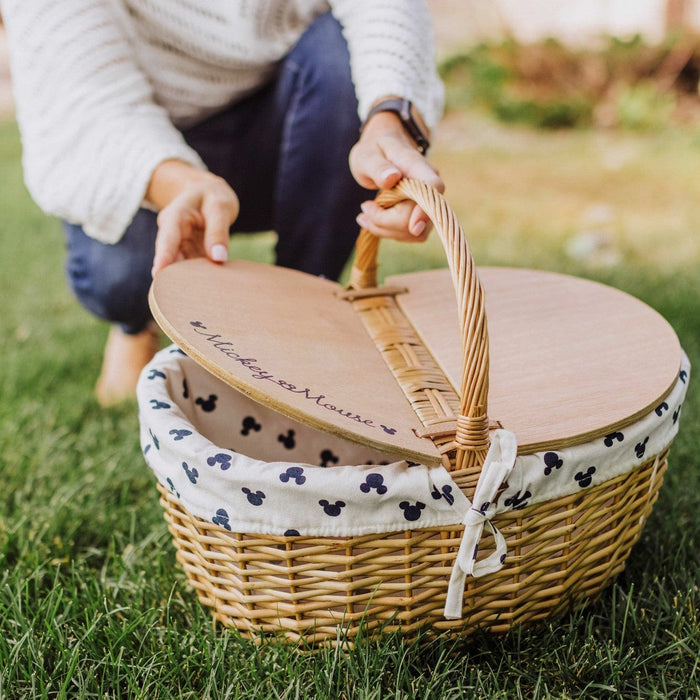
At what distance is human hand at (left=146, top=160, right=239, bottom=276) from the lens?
924 mm

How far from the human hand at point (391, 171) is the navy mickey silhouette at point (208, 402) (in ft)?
0.92

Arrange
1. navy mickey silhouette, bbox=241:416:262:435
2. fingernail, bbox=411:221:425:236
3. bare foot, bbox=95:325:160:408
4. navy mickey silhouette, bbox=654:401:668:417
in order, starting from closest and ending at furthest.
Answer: navy mickey silhouette, bbox=654:401:668:417, fingernail, bbox=411:221:425:236, navy mickey silhouette, bbox=241:416:262:435, bare foot, bbox=95:325:160:408

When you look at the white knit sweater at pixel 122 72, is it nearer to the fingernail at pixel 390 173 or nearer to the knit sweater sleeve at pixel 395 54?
the knit sweater sleeve at pixel 395 54

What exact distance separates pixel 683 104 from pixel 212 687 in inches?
154

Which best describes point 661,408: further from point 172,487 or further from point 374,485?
point 172,487

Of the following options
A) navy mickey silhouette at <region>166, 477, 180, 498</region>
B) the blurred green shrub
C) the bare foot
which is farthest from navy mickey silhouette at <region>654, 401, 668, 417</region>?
the blurred green shrub

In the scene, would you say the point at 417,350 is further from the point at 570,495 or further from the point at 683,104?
the point at 683,104

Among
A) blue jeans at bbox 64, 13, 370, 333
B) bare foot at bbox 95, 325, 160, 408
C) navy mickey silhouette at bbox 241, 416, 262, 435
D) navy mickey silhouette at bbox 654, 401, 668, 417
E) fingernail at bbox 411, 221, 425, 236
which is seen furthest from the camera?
bare foot at bbox 95, 325, 160, 408

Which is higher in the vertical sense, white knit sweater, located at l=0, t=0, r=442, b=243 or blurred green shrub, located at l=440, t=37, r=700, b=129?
white knit sweater, located at l=0, t=0, r=442, b=243

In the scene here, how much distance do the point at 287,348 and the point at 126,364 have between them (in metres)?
0.68

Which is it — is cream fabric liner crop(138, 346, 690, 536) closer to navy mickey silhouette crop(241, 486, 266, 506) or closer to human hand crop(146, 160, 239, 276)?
navy mickey silhouette crop(241, 486, 266, 506)

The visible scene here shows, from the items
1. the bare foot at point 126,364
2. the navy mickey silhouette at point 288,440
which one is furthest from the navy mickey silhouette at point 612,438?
the bare foot at point 126,364

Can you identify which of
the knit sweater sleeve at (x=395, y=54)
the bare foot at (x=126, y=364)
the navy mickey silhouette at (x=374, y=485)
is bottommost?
the bare foot at (x=126, y=364)

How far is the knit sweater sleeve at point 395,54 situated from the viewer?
3.63 feet
